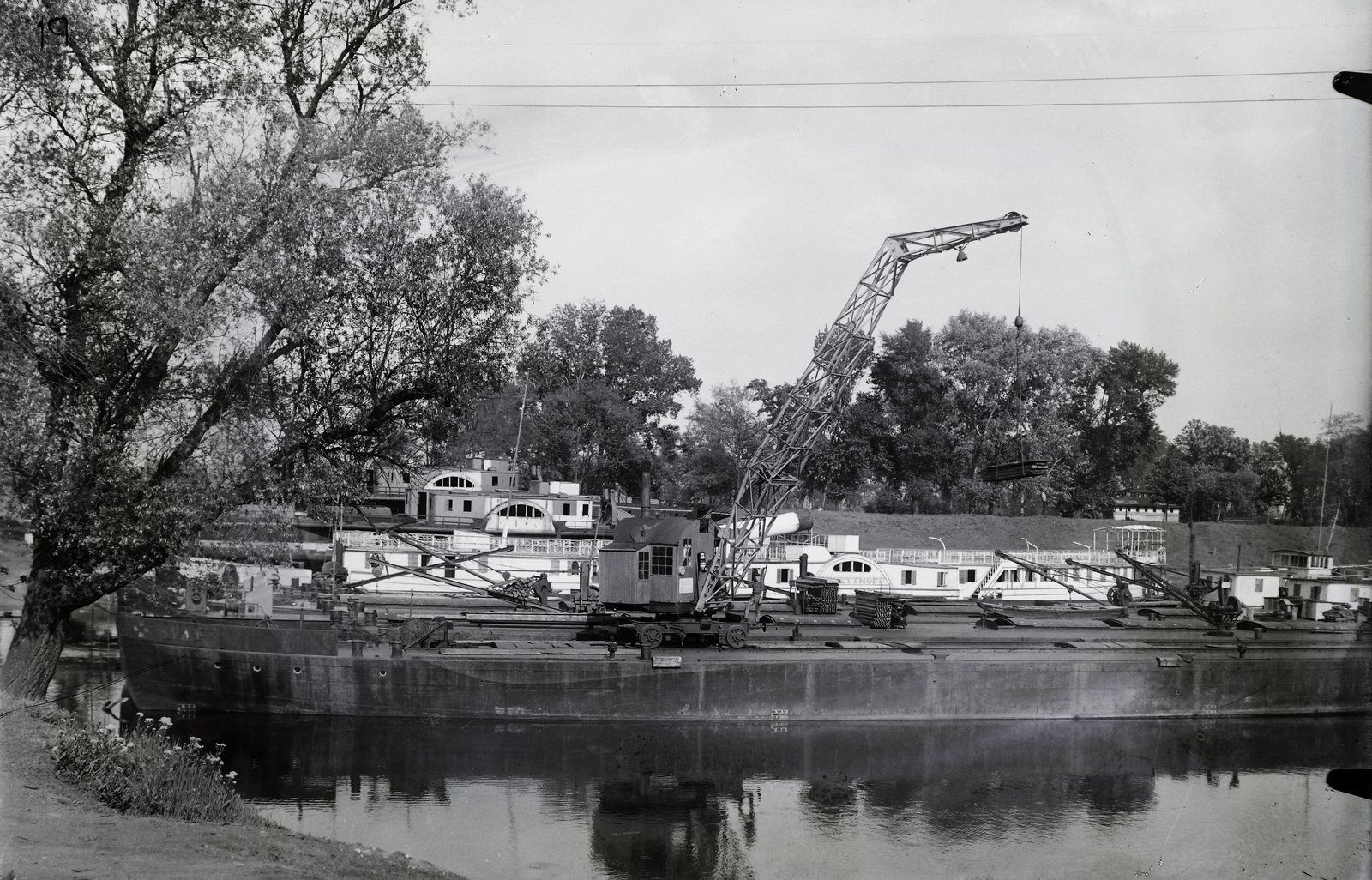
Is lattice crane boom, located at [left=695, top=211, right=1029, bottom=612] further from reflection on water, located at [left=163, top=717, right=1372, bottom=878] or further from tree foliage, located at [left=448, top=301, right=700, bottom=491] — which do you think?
tree foliage, located at [left=448, top=301, right=700, bottom=491]

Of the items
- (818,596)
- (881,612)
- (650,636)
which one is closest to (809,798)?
(650,636)

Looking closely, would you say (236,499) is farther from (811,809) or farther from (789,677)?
(789,677)

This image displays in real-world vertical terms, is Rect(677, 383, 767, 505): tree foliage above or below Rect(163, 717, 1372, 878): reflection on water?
above

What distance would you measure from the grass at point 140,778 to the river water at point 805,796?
11.9 feet

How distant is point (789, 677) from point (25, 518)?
1825cm

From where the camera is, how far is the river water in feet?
56.8

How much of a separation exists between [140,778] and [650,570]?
49.5 ft

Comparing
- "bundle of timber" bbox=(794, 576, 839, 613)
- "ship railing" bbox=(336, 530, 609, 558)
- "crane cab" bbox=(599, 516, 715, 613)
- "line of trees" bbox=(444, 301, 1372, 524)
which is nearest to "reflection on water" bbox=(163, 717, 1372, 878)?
"crane cab" bbox=(599, 516, 715, 613)

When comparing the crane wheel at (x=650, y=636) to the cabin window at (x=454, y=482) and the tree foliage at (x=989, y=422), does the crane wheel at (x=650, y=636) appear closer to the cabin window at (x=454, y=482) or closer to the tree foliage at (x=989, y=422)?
the cabin window at (x=454, y=482)

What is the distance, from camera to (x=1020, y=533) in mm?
58156

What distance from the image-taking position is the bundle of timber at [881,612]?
3067 cm

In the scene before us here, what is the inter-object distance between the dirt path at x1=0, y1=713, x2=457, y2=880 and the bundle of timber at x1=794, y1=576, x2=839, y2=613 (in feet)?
68.8

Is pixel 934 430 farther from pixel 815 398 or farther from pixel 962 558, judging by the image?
pixel 815 398

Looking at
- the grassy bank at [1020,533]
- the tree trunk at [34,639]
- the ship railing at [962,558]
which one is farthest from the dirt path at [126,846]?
the grassy bank at [1020,533]
